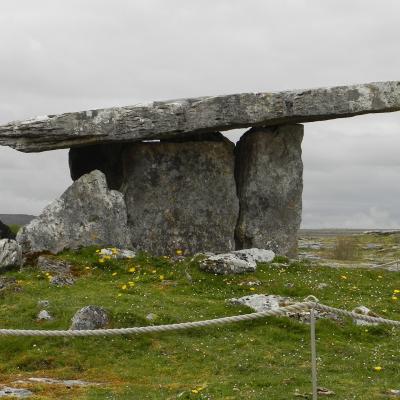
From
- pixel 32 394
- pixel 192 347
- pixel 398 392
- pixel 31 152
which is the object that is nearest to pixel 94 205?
pixel 31 152

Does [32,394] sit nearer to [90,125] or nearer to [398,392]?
[398,392]

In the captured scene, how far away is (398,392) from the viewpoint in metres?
11.9

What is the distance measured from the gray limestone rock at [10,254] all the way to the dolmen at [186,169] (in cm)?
92

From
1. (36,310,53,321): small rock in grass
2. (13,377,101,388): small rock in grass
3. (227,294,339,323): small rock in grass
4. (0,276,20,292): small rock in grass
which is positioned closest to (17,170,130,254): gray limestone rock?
(0,276,20,292): small rock in grass

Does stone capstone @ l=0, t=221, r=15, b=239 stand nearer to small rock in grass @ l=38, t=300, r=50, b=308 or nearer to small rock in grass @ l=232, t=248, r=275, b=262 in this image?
small rock in grass @ l=232, t=248, r=275, b=262

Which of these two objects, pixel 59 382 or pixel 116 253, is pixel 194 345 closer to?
pixel 59 382

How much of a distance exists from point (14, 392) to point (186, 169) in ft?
50.9

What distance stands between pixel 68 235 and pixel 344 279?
380 inches

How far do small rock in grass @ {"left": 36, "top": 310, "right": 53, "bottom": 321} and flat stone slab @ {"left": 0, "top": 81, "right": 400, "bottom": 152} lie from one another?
9066 millimetres

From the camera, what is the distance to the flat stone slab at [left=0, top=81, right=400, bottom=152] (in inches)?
965

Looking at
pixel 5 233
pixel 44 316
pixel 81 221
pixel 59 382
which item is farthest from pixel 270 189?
pixel 59 382

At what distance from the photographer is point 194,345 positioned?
15273mm

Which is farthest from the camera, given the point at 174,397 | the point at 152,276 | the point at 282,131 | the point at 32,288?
the point at 282,131

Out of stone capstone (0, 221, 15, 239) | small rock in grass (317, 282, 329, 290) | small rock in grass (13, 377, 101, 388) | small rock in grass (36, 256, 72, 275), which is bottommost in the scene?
small rock in grass (13, 377, 101, 388)
